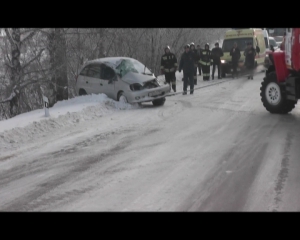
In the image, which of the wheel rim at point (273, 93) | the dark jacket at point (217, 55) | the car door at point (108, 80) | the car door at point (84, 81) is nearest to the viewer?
the wheel rim at point (273, 93)

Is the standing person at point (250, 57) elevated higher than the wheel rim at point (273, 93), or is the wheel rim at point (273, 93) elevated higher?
the standing person at point (250, 57)

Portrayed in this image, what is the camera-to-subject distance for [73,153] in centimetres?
838

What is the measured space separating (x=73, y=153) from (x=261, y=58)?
1711 centimetres

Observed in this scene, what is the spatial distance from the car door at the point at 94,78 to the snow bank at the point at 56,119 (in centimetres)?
60

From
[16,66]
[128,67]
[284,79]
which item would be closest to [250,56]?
[128,67]

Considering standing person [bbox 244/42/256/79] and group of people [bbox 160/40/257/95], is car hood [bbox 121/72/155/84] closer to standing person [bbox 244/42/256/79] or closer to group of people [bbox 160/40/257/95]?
group of people [bbox 160/40/257/95]

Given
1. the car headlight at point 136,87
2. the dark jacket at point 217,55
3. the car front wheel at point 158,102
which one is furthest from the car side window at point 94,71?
the dark jacket at point 217,55

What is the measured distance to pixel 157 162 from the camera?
7418 mm

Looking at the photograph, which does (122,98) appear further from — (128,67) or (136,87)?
(128,67)

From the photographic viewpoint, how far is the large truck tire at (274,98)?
1123 cm

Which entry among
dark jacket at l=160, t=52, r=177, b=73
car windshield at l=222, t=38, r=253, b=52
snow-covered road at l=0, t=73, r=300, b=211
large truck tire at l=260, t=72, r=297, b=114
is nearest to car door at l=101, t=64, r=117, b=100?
snow-covered road at l=0, t=73, r=300, b=211

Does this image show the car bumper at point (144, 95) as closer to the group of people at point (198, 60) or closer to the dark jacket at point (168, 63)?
the group of people at point (198, 60)

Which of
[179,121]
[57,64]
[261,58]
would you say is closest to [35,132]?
[179,121]
